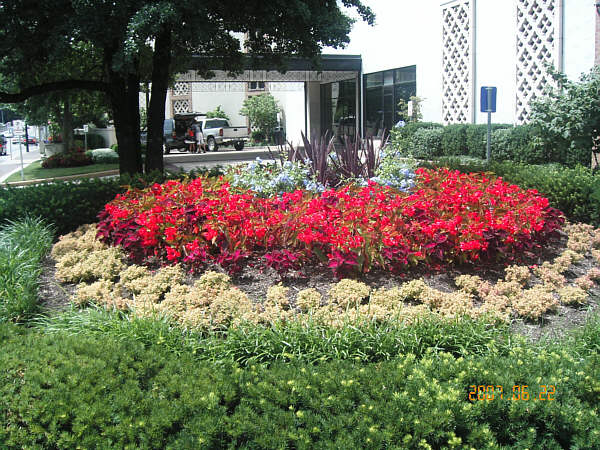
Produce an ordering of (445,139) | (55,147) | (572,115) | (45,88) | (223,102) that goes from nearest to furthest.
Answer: (45,88) < (572,115) < (445,139) < (55,147) < (223,102)

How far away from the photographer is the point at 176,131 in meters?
30.8

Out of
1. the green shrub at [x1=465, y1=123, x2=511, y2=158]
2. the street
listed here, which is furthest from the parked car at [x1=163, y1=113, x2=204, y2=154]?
the green shrub at [x1=465, y1=123, x2=511, y2=158]

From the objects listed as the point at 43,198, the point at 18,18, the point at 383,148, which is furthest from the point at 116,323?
the point at 18,18

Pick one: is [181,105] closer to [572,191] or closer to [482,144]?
[482,144]

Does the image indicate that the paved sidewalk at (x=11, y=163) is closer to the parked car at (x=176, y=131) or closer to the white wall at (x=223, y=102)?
the parked car at (x=176, y=131)

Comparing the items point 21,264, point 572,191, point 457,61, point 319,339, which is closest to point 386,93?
point 457,61

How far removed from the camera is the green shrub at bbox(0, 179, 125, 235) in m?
6.46

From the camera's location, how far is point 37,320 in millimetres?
4320

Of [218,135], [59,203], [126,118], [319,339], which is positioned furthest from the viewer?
[218,135]

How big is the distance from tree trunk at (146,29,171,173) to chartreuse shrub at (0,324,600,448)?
21.3ft

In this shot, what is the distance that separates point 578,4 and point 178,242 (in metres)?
13.1

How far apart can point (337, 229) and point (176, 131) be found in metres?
27.4

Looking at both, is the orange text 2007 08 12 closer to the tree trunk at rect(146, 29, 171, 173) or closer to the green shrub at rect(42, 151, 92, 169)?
the tree trunk at rect(146, 29, 171, 173)

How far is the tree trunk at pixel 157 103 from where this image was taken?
915cm
